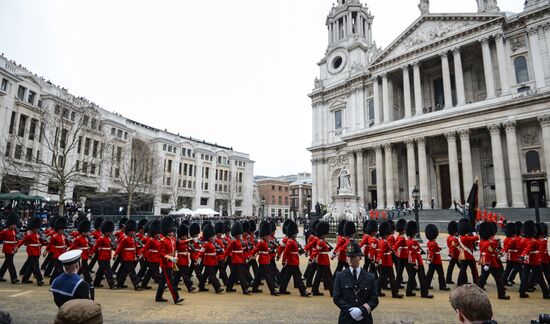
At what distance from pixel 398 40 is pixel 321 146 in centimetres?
1753

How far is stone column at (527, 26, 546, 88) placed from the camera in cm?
2962

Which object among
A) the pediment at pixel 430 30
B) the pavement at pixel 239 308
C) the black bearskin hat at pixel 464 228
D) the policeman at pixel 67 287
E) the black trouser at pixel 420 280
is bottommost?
the pavement at pixel 239 308

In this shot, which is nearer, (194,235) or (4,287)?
(4,287)

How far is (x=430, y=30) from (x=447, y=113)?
435 inches

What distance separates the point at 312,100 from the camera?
5147 cm

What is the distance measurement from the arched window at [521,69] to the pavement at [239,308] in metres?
30.7

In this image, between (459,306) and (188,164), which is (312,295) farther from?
(188,164)

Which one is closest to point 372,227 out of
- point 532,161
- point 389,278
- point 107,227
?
point 389,278

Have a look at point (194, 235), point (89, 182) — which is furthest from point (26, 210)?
point (194, 235)

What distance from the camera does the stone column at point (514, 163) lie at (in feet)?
91.2

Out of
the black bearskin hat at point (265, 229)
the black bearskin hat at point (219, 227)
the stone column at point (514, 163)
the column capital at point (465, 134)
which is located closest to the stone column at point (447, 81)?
the column capital at point (465, 134)

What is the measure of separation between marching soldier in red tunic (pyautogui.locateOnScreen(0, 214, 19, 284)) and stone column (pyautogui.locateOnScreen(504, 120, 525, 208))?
1326 inches

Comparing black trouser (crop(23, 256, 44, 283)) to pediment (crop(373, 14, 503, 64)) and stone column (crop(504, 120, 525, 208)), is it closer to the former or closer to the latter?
stone column (crop(504, 120, 525, 208))

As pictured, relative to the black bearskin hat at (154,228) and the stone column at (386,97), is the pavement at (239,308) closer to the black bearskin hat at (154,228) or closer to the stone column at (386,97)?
the black bearskin hat at (154,228)
